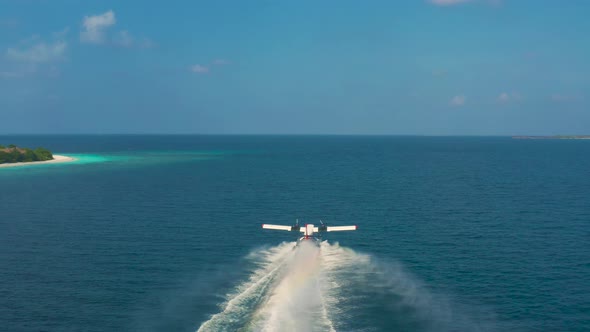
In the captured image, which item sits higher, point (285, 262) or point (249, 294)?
point (285, 262)

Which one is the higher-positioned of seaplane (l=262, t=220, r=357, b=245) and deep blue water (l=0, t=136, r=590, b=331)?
seaplane (l=262, t=220, r=357, b=245)

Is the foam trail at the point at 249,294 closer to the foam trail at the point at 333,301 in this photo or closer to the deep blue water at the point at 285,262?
the foam trail at the point at 333,301

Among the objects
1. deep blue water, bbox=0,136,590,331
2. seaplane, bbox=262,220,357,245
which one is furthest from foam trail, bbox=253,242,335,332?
seaplane, bbox=262,220,357,245

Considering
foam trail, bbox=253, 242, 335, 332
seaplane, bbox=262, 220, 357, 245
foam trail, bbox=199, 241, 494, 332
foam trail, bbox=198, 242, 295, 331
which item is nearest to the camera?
foam trail, bbox=253, 242, 335, 332

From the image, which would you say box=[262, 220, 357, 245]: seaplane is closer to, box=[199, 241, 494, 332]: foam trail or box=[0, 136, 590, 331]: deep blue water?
box=[0, 136, 590, 331]: deep blue water

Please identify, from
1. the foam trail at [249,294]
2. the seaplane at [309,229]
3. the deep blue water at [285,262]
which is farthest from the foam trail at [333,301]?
the seaplane at [309,229]

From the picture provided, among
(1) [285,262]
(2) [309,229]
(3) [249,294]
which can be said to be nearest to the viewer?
(3) [249,294]

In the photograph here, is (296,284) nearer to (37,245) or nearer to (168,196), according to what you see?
(37,245)

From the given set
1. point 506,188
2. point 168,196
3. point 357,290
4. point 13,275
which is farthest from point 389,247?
point 506,188

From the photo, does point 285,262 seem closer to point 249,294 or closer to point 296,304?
point 249,294

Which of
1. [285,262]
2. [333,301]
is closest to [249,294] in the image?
[333,301]
